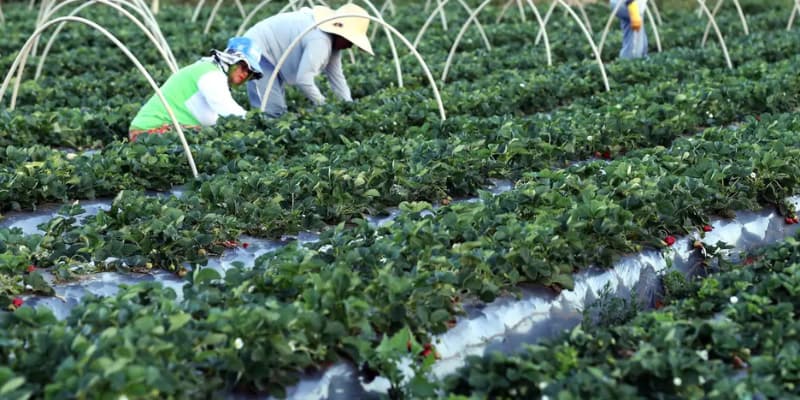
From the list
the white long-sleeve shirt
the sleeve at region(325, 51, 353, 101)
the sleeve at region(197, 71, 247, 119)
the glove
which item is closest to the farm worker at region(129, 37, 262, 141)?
the sleeve at region(197, 71, 247, 119)

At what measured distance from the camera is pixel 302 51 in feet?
29.8

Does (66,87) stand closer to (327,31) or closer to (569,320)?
(327,31)

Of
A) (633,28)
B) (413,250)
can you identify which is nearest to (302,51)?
(413,250)

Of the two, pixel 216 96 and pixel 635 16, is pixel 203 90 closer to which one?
pixel 216 96

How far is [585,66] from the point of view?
11.1 metres

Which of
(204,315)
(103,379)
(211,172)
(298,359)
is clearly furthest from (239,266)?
(211,172)

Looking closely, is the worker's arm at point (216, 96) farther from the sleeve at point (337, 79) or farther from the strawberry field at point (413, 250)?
A: the sleeve at point (337, 79)

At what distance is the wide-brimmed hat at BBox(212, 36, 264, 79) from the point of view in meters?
8.05

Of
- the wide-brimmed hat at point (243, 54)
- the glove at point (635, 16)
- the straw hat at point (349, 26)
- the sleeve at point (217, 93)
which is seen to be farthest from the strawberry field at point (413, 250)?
the glove at point (635, 16)

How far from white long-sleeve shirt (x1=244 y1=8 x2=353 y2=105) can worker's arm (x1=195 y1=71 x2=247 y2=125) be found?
2.45 feet

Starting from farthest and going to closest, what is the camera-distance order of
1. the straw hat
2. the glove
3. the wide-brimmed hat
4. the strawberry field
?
the glove < the straw hat < the wide-brimmed hat < the strawberry field

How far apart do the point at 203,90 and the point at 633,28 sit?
248 inches

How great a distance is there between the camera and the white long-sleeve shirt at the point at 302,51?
884cm

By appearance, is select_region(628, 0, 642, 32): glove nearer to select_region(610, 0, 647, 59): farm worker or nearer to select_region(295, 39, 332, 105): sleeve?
select_region(610, 0, 647, 59): farm worker
